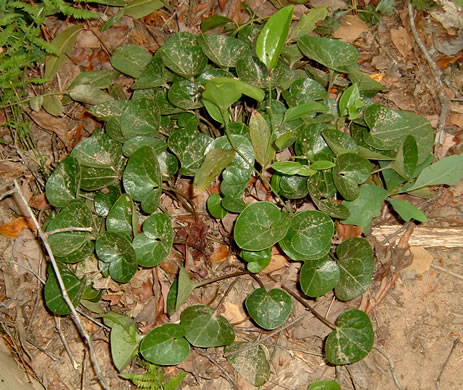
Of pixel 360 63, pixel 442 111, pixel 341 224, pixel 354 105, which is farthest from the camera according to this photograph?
pixel 360 63

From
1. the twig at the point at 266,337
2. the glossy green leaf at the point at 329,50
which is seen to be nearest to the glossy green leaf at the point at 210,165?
the glossy green leaf at the point at 329,50

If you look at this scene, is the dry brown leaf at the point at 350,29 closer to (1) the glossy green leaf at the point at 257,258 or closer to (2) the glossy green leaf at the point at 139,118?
(2) the glossy green leaf at the point at 139,118

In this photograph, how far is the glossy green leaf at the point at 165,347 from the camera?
65.1 inches

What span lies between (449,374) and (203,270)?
0.99 meters

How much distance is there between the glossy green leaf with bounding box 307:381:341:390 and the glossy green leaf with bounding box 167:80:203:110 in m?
1.12

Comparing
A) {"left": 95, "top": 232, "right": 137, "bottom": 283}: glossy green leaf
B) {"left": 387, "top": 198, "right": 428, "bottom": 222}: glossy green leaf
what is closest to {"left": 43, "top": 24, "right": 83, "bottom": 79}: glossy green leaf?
{"left": 95, "top": 232, "right": 137, "bottom": 283}: glossy green leaf

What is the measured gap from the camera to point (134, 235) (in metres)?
1.71

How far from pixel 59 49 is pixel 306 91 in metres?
1.20

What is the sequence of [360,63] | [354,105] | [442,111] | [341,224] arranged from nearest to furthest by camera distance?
[354,105] → [341,224] → [442,111] → [360,63]

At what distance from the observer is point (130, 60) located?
2.06m

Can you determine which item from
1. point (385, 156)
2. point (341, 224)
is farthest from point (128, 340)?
point (385, 156)

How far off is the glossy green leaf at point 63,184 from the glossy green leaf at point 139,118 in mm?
232

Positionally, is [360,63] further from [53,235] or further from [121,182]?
[53,235]

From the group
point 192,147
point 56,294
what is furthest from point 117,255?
point 192,147
